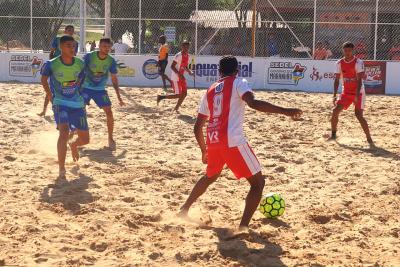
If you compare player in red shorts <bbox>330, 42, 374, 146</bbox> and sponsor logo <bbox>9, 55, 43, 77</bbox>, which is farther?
sponsor logo <bbox>9, 55, 43, 77</bbox>

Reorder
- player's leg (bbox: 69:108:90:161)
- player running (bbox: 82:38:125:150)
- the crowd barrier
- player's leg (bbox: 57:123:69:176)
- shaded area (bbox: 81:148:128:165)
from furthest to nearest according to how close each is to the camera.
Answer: the crowd barrier < player running (bbox: 82:38:125:150) < shaded area (bbox: 81:148:128:165) < player's leg (bbox: 69:108:90:161) < player's leg (bbox: 57:123:69:176)

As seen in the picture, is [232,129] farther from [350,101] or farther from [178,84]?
[178,84]

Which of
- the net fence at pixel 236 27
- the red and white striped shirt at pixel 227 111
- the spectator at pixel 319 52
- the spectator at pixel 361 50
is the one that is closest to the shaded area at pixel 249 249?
the red and white striped shirt at pixel 227 111

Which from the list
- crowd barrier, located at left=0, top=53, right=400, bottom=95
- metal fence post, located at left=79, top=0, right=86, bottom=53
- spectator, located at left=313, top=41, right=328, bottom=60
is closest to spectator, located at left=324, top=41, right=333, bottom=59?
spectator, located at left=313, top=41, right=328, bottom=60

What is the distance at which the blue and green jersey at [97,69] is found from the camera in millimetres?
10617

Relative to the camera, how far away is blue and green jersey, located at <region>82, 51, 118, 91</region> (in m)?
10.6

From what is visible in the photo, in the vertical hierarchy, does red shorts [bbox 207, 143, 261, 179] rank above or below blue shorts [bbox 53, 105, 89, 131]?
below

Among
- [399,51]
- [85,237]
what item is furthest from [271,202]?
[399,51]

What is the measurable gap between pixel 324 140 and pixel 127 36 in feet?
46.9

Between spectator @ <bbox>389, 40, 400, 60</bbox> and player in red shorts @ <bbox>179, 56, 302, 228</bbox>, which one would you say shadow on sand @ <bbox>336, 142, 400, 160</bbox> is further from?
spectator @ <bbox>389, 40, 400, 60</bbox>

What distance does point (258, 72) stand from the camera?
72.7ft

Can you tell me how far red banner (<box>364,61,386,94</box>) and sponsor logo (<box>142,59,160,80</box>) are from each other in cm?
654

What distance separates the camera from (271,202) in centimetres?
672

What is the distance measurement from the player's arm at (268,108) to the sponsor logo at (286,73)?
1614cm
